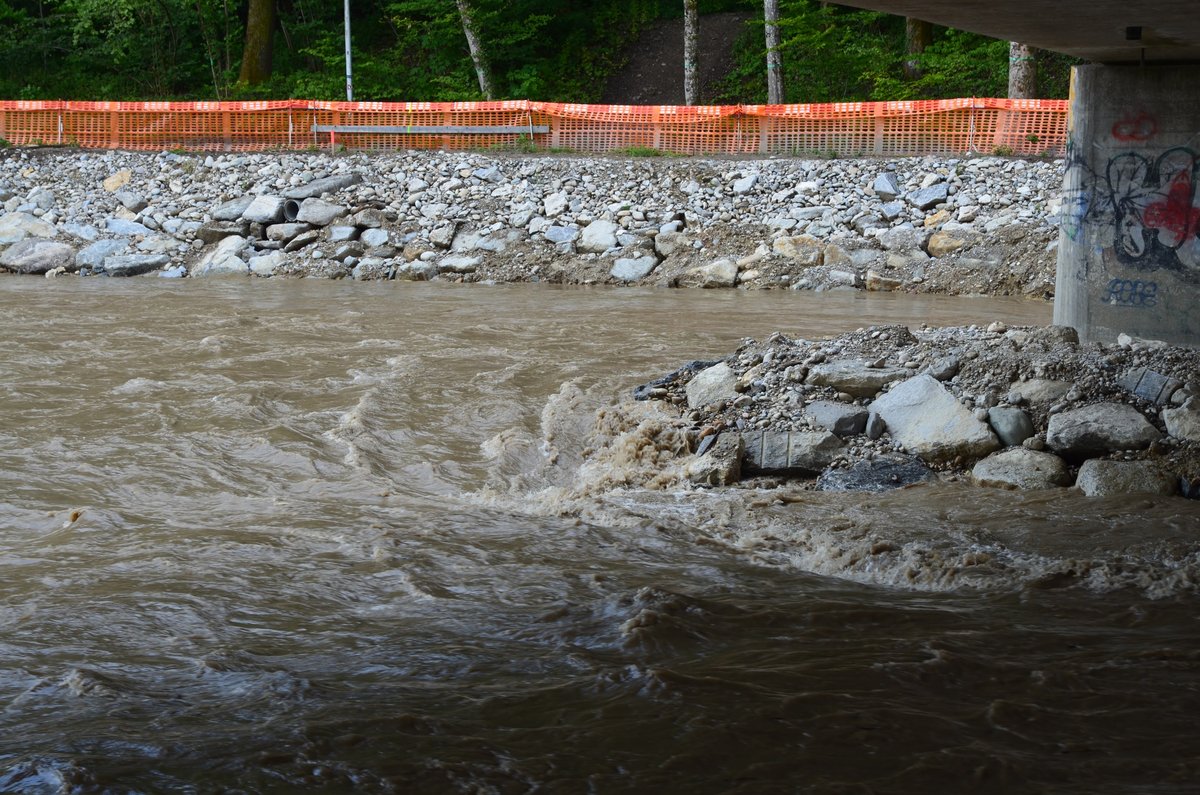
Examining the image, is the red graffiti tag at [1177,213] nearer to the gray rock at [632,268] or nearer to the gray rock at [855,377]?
the gray rock at [855,377]

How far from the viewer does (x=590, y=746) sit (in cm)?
376

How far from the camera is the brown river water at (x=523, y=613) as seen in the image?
367 cm

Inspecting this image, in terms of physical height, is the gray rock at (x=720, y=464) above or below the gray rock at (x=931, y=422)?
below

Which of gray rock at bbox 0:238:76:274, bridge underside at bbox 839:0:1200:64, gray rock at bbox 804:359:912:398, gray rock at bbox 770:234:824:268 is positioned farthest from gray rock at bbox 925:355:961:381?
gray rock at bbox 0:238:76:274

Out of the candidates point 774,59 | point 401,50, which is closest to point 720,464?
point 774,59

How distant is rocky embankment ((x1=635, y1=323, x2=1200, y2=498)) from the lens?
304 inches

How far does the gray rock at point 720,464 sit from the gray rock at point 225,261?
13608 mm

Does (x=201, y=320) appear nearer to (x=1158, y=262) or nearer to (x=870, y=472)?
(x=870, y=472)

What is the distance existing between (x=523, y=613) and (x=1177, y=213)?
7.28 meters

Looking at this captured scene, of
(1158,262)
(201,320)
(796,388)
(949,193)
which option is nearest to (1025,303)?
(949,193)

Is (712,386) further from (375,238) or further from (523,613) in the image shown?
(375,238)

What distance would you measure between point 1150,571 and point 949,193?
14.2 meters

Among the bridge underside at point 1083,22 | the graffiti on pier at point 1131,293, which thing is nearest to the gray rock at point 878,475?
the bridge underside at point 1083,22

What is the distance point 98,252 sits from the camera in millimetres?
20406
